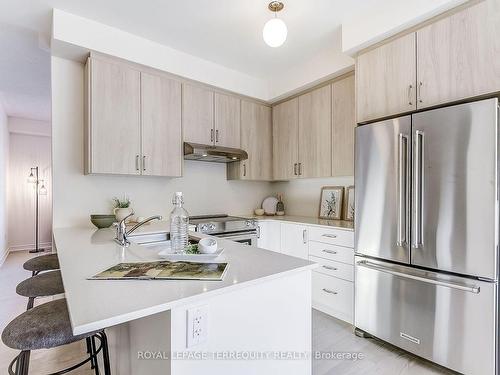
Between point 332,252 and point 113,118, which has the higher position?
point 113,118

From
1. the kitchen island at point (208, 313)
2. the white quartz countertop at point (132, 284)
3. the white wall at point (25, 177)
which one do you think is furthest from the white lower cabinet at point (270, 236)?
the white wall at point (25, 177)

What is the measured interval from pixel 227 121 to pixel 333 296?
2243 mm

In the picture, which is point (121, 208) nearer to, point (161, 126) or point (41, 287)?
point (161, 126)

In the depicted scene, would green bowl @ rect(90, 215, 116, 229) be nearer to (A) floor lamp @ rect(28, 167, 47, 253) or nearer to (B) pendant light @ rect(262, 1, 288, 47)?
(B) pendant light @ rect(262, 1, 288, 47)

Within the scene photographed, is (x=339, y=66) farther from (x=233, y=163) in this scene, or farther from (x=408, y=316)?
(x=408, y=316)

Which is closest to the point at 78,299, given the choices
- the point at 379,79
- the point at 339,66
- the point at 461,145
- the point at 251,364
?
the point at 251,364

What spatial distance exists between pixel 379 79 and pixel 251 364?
2.23m

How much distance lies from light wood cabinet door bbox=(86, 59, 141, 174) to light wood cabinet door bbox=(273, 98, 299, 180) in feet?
5.87

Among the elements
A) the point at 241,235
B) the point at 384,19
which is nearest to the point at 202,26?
the point at 384,19

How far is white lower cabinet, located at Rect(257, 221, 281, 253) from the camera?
10.9 feet

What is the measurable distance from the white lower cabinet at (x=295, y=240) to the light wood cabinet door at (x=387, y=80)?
1260 mm

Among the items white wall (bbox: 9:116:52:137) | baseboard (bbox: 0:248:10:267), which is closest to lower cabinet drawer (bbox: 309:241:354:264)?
baseboard (bbox: 0:248:10:267)

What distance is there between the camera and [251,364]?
112 cm

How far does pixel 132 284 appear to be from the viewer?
1.02 m
